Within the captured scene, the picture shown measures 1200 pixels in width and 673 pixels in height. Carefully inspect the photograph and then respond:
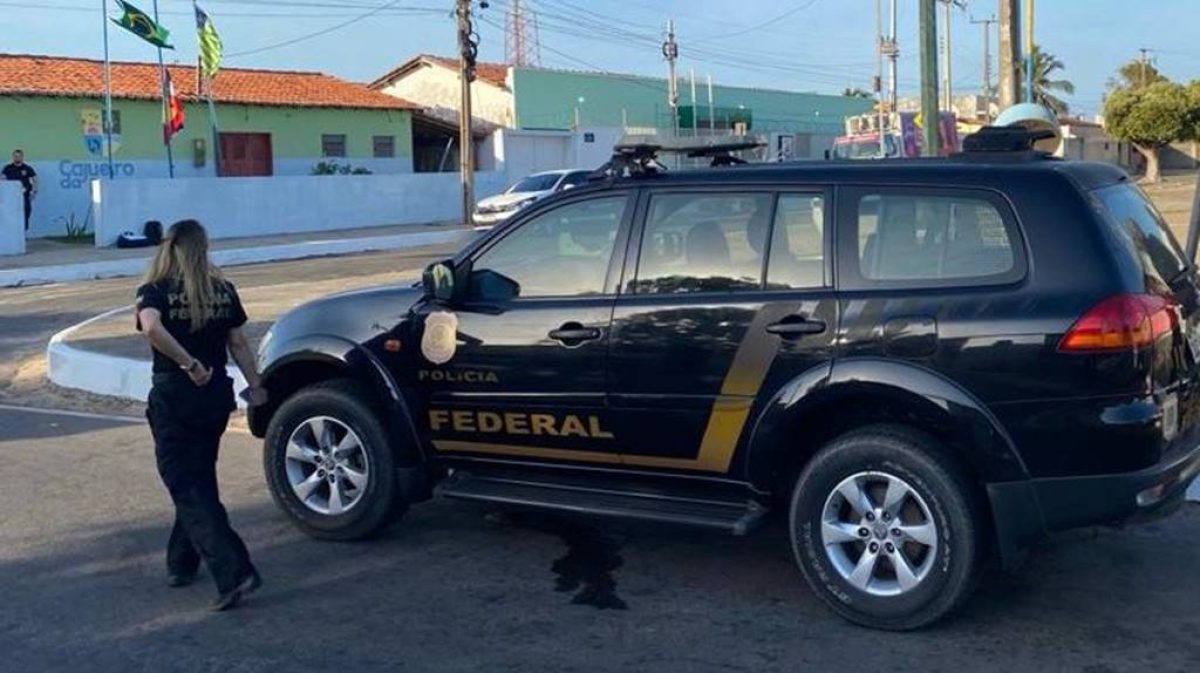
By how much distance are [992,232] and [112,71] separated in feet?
120

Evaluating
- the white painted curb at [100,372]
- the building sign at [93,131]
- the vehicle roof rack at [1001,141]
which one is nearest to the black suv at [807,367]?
the vehicle roof rack at [1001,141]

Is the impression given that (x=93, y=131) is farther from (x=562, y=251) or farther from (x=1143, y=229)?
(x=1143, y=229)

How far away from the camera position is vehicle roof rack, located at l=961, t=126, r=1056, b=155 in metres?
5.65

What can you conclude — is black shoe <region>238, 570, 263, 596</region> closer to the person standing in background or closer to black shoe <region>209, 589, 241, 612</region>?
black shoe <region>209, 589, 241, 612</region>

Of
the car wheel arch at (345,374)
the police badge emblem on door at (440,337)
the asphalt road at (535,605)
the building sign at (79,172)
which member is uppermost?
the building sign at (79,172)

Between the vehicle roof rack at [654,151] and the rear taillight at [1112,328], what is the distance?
77.9 inches

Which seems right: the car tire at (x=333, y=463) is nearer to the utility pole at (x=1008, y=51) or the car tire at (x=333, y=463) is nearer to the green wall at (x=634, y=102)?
the utility pole at (x=1008, y=51)

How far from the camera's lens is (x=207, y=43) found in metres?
33.1

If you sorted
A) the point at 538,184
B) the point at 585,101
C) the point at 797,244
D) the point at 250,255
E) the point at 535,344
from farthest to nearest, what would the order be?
the point at 585,101, the point at 538,184, the point at 250,255, the point at 535,344, the point at 797,244

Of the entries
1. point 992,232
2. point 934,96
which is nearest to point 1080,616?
point 992,232

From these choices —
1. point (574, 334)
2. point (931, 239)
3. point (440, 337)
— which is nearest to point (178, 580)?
point (440, 337)

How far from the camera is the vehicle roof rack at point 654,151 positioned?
20.0ft

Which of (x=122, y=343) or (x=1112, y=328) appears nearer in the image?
(x=1112, y=328)

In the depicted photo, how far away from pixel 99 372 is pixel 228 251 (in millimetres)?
15645
